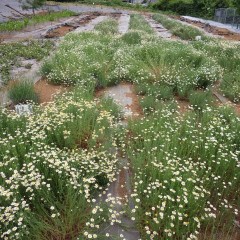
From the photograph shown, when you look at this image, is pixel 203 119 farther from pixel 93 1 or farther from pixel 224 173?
pixel 93 1

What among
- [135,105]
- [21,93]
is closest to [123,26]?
[135,105]

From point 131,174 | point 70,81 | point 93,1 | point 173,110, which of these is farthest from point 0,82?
point 93,1

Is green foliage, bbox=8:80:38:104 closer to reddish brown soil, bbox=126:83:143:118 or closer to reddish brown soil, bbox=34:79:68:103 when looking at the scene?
reddish brown soil, bbox=34:79:68:103

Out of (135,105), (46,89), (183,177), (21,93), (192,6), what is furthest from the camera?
(192,6)

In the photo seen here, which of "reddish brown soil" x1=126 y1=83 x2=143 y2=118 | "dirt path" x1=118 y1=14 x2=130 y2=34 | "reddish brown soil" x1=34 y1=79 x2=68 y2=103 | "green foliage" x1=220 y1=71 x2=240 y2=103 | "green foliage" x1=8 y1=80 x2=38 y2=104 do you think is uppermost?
"green foliage" x1=220 y1=71 x2=240 y2=103

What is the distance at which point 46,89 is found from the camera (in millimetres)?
7961

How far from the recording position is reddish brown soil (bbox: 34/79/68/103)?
7.26 meters

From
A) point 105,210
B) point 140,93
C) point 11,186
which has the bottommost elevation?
point 140,93

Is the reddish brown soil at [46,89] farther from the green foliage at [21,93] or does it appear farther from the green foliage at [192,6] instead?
the green foliage at [192,6]

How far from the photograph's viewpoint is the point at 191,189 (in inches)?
137

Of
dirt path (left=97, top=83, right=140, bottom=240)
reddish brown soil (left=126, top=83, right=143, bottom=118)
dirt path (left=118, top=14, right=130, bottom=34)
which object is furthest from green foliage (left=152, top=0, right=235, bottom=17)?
dirt path (left=97, top=83, right=140, bottom=240)

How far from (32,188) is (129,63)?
21.5 feet

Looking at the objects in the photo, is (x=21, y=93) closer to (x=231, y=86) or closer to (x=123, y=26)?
(x=231, y=86)

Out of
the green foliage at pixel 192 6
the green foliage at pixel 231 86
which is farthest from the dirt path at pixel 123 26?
the green foliage at pixel 192 6
